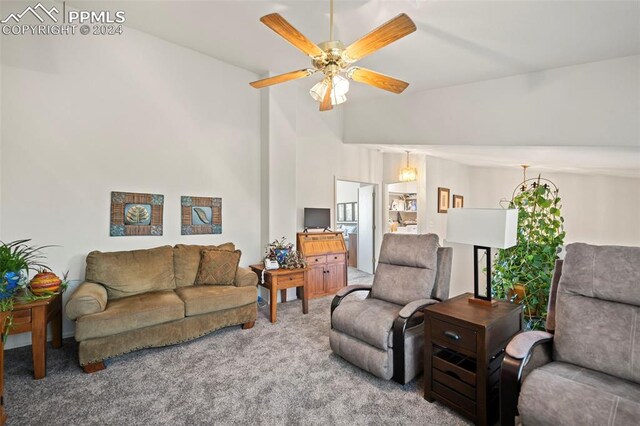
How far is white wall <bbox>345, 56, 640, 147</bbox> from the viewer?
299cm

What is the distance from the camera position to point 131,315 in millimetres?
2570

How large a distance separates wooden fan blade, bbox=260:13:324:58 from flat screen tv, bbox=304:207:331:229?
2880 millimetres

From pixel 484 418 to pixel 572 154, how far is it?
12.0ft

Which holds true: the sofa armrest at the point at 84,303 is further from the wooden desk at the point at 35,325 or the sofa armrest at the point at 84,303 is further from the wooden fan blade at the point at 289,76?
the wooden fan blade at the point at 289,76

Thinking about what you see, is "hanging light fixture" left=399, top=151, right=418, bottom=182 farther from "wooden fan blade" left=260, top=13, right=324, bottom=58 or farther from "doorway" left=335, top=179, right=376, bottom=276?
"wooden fan blade" left=260, top=13, right=324, bottom=58

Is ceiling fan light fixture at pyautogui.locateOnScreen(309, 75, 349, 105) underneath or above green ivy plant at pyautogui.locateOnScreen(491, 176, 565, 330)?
above

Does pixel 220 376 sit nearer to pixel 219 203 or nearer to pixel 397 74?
pixel 219 203

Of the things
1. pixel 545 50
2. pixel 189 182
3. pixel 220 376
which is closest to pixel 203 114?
pixel 189 182

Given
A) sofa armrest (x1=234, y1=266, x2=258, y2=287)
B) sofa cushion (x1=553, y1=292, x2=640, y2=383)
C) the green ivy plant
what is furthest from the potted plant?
the green ivy plant

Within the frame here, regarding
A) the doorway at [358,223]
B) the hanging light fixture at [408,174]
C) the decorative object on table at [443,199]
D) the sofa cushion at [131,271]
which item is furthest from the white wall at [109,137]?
the decorative object on table at [443,199]

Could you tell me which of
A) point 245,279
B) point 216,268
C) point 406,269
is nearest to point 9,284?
point 216,268

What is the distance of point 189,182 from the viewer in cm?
386

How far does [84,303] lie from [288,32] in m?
2.65

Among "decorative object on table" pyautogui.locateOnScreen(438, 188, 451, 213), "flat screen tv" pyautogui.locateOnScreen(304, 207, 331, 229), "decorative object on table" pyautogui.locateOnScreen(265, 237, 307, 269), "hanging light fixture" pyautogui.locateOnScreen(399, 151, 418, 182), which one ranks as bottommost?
"decorative object on table" pyautogui.locateOnScreen(265, 237, 307, 269)
